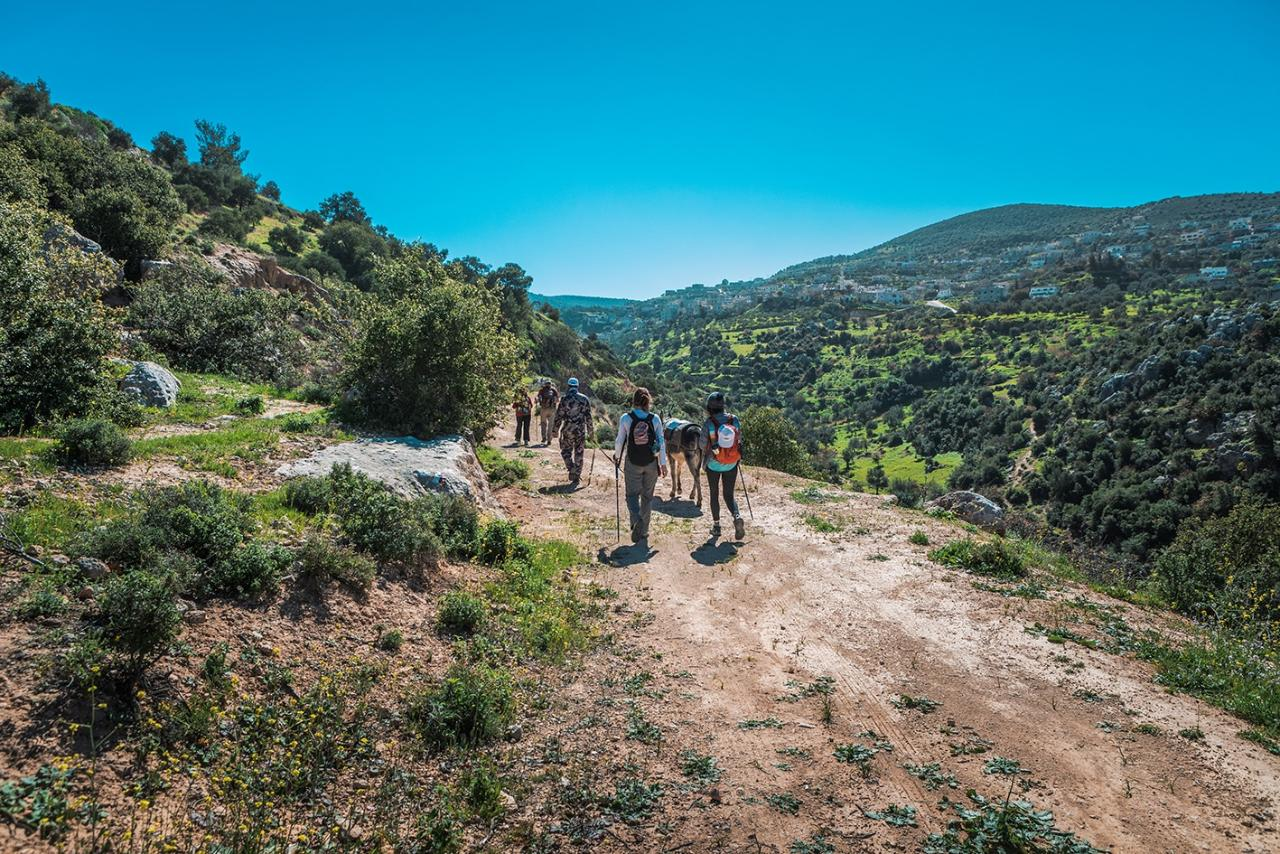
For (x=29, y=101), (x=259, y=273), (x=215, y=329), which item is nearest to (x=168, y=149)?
(x=29, y=101)

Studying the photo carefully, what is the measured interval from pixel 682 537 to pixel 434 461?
192 inches

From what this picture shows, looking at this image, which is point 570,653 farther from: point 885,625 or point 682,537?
point 682,537

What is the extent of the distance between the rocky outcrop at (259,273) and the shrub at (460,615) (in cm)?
2914

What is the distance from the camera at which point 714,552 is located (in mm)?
10727

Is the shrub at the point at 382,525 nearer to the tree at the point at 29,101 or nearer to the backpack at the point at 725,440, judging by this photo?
the backpack at the point at 725,440

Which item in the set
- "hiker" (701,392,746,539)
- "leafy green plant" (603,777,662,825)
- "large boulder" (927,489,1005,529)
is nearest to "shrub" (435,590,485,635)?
"leafy green plant" (603,777,662,825)

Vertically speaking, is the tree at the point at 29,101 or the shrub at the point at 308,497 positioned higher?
the tree at the point at 29,101

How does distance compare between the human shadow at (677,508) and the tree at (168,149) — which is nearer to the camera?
the human shadow at (677,508)

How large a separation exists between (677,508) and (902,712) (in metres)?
8.84

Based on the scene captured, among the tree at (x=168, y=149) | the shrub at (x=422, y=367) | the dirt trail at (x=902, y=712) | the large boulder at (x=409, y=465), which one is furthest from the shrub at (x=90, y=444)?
the tree at (x=168, y=149)

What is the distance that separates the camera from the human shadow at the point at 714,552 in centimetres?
1029

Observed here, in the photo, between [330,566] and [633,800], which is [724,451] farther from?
[633,800]

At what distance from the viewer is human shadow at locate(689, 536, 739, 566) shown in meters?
10.3

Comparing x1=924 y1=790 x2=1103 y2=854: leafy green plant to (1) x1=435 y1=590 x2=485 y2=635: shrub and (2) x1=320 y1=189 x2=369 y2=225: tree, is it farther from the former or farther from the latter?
(2) x1=320 y1=189 x2=369 y2=225: tree
